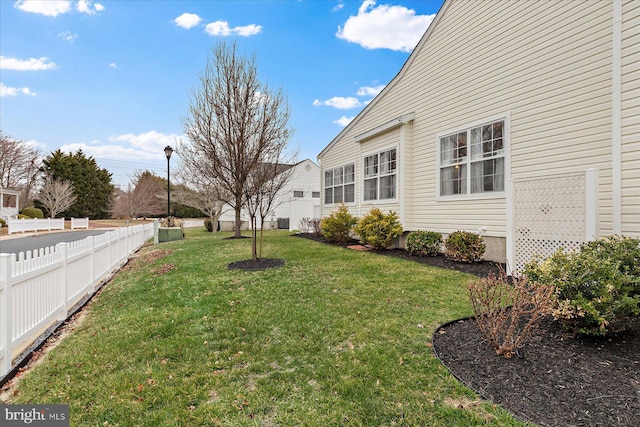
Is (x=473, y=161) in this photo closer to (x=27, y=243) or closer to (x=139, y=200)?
(x=27, y=243)

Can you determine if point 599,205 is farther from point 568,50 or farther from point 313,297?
point 313,297

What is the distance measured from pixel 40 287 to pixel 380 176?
8.84 m

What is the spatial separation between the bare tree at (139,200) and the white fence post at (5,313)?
113ft

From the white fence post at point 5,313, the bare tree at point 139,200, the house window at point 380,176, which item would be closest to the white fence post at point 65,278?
the white fence post at point 5,313

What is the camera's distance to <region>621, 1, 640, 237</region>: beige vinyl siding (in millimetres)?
4478

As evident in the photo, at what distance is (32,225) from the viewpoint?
20906 millimetres

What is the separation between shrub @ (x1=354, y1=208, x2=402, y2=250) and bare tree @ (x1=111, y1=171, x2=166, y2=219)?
31.7m

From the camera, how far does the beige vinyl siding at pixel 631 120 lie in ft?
14.7

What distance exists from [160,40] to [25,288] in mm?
12956

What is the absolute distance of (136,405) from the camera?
2.23 m

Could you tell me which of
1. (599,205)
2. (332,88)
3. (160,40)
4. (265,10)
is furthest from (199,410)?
(332,88)

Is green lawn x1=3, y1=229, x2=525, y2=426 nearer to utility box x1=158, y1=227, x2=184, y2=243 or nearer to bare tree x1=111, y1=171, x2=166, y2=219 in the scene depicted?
utility box x1=158, y1=227, x2=184, y2=243

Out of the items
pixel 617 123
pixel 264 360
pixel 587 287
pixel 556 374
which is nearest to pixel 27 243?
pixel 264 360

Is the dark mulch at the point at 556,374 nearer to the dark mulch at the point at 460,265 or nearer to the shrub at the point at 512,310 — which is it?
the shrub at the point at 512,310
